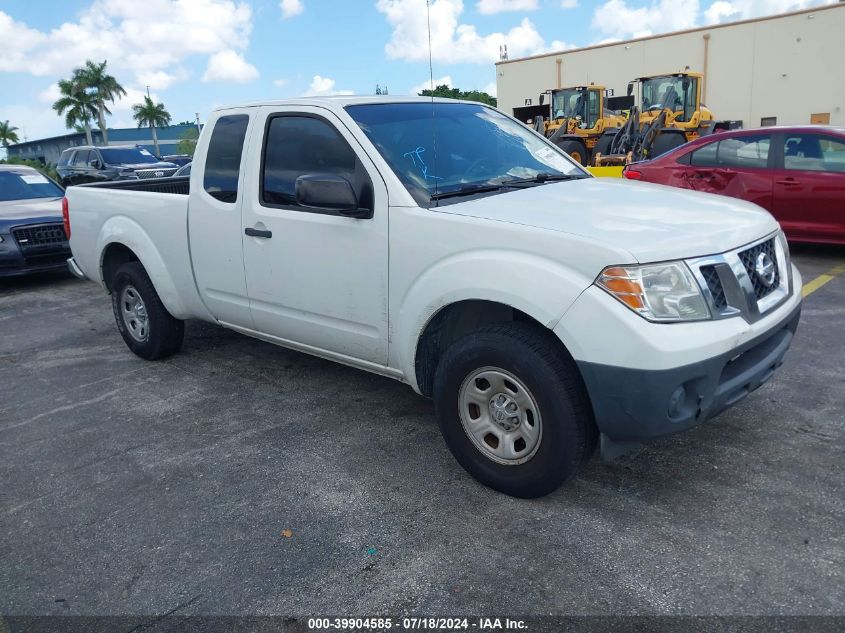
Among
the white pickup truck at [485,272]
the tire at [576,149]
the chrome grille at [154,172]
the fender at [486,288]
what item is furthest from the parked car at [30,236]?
the tire at [576,149]

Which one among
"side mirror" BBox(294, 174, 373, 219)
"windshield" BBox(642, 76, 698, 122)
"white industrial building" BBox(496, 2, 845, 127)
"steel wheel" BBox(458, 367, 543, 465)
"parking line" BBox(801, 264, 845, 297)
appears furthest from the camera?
"white industrial building" BBox(496, 2, 845, 127)

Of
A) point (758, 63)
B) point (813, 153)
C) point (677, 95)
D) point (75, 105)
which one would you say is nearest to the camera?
point (813, 153)

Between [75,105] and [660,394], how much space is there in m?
79.0

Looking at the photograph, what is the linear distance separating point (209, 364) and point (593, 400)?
11.6ft

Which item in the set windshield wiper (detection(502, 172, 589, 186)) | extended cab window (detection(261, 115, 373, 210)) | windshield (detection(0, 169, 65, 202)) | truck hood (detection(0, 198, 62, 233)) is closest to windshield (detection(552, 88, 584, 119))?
windshield (detection(0, 169, 65, 202))

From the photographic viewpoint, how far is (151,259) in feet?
16.7

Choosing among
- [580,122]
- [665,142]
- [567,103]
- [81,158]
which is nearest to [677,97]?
[580,122]

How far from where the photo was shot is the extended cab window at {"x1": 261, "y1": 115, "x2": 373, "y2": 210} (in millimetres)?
3710

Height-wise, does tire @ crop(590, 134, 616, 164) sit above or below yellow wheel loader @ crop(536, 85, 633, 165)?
below

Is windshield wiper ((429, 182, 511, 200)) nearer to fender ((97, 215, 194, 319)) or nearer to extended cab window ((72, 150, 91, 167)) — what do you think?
fender ((97, 215, 194, 319))

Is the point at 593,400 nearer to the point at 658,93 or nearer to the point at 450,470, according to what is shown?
the point at 450,470

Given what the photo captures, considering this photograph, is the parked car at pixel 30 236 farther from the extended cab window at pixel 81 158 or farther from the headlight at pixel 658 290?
the extended cab window at pixel 81 158

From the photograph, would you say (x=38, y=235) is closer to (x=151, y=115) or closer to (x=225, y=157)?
(x=225, y=157)

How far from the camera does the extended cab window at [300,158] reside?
12.2ft
